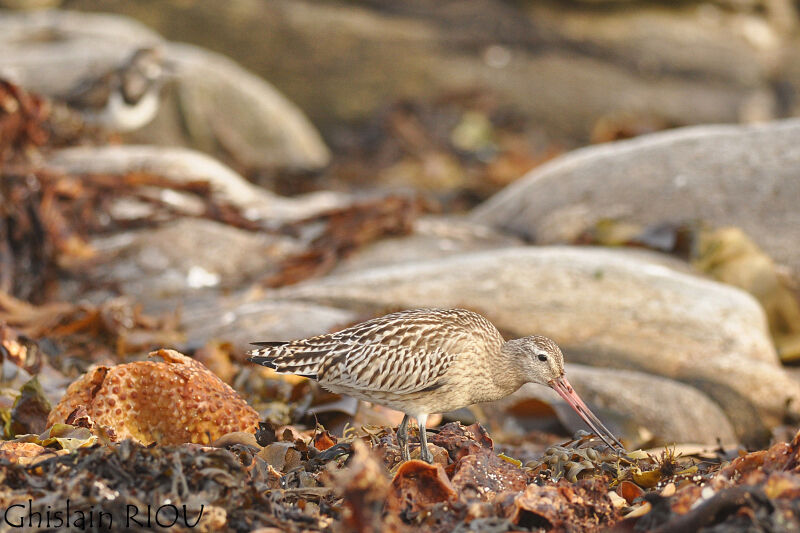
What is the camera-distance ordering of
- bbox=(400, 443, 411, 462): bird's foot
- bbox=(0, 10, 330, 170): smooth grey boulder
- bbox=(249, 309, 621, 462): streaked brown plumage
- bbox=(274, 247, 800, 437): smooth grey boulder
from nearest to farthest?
bbox=(400, 443, 411, 462): bird's foot → bbox=(249, 309, 621, 462): streaked brown plumage → bbox=(274, 247, 800, 437): smooth grey boulder → bbox=(0, 10, 330, 170): smooth grey boulder

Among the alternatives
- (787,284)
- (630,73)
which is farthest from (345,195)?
(630,73)

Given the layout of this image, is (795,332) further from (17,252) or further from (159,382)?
(17,252)

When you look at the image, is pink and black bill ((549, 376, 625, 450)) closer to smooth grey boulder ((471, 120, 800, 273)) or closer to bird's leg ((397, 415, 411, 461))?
bird's leg ((397, 415, 411, 461))

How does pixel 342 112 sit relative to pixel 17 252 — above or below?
below

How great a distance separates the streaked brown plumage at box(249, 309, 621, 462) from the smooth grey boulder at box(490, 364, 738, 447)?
118cm

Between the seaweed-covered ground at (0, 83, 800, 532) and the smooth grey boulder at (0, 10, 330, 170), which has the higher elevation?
the seaweed-covered ground at (0, 83, 800, 532)

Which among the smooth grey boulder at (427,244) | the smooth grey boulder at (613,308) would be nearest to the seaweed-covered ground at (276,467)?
the smooth grey boulder at (613,308)

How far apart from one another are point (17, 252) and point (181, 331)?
1.85 meters

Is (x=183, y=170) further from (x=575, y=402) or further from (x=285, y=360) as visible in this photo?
(x=575, y=402)

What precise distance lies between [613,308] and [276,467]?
3.16m

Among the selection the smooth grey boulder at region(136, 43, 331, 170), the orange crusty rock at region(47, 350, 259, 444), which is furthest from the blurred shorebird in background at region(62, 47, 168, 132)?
the orange crusty rock at region(47, 350, 259, 444)

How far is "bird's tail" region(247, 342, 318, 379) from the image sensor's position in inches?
165

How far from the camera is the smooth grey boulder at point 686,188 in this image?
24.9ft

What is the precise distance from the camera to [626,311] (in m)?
6.27
